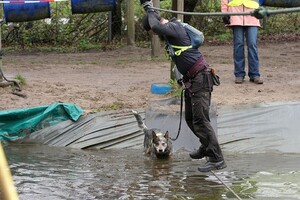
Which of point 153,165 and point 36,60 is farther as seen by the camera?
point 36,60

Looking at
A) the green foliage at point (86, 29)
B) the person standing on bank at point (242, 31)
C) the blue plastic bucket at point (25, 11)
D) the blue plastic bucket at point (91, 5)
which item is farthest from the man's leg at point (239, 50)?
the green foliage at point (86, 29)

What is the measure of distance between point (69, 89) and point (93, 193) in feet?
16.0

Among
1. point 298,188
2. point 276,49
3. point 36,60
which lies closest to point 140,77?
point 36,60

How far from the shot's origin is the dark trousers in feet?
19.7

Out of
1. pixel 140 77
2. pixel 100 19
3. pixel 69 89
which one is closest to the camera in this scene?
Result: pixel 69 89

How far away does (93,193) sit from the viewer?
5512mm

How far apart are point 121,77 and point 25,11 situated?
187 inches

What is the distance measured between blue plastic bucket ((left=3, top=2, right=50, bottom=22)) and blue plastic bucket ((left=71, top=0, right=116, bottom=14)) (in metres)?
0.84

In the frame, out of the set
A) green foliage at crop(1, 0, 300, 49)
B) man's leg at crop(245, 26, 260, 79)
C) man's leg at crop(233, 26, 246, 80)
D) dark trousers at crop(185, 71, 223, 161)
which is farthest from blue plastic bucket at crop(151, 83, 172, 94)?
green foliage at crop(1, 0, 300, 49)

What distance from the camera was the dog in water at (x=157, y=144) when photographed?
7121 millimetres

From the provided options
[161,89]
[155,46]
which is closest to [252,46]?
[161,89]

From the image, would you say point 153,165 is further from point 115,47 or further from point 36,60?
point 115,47

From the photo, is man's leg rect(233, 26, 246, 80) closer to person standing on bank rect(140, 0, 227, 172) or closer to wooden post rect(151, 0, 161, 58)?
person standing on bank rect(140, 0, 227, 172)

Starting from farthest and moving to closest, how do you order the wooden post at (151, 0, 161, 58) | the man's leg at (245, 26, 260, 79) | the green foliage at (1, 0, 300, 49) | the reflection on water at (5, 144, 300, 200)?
the green foliage at (1, 0, 300, 49) → the wooden post at (151, 0, 161, 58) → the man's leg at (245, 26, 260, 79) → the reflection on water at (5, 144, 300, 200)
